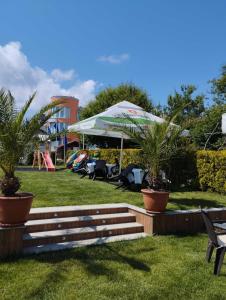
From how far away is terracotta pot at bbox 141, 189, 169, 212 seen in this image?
581 cm

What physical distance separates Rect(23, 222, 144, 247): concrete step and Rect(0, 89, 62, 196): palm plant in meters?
0.89

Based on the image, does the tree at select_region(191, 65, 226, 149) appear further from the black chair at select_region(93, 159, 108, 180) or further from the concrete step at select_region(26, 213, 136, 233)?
the concrete step at select_region(26, 213, 136, 233)

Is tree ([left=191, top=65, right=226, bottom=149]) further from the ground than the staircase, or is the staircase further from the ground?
tree ([left=191, top=65, right=226, bottom=149])

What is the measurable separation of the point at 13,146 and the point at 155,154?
2.77 meters

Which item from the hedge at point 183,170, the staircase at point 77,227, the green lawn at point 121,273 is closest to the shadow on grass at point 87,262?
the green lawn at point 121,273

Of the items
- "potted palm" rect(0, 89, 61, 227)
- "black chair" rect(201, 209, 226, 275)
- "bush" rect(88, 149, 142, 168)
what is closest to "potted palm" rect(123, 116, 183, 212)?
"black chair" rect(201, 209, 226, 275)

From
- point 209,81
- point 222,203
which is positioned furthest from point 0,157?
point 209,81

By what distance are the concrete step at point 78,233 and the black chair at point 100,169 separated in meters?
5.21

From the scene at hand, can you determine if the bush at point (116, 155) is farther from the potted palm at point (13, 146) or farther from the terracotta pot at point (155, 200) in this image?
the potted palm at point (13, 146)

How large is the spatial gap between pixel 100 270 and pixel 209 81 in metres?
30.6

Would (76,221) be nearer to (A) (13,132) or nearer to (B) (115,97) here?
(A) (13,132)

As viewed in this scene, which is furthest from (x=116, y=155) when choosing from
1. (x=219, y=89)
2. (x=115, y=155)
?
(x=219, y=89)

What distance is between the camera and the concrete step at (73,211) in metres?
5.68

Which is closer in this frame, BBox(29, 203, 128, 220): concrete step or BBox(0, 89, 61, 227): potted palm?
BBox(0, 89, 61, 227): potted palm
